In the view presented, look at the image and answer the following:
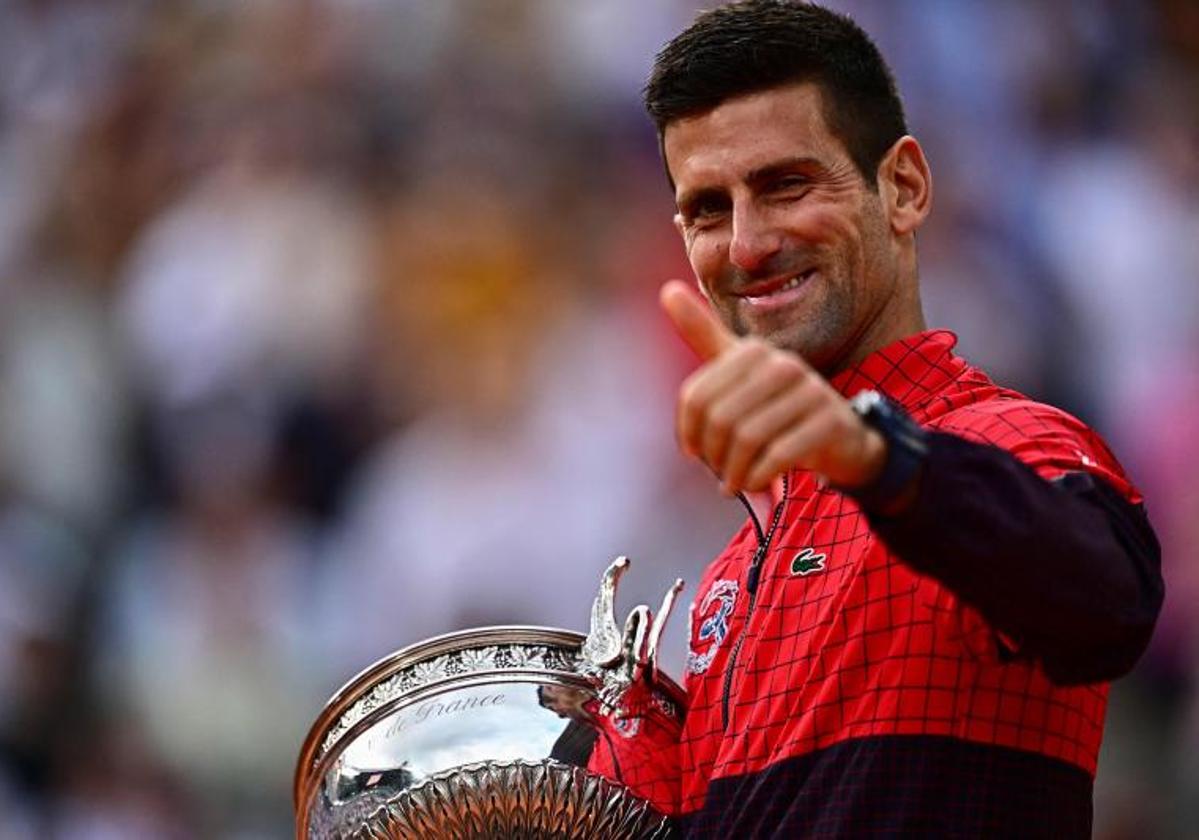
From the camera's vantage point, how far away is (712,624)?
271cm

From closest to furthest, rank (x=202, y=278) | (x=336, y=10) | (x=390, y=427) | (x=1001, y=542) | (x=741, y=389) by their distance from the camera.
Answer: (x=741, y=389), (x=1001, y=542), (x=390, y=427), (x=202, y=278), (x=336, y=10)

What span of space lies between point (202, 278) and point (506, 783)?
4485mm

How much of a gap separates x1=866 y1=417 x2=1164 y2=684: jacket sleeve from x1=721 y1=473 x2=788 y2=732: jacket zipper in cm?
56

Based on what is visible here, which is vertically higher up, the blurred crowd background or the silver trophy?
the blurred crowd background

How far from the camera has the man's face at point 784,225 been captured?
8.61 feet

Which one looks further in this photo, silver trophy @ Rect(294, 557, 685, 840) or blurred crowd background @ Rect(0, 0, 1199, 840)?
blurred crowd background @ Rect(0, 0, 1199, 840)

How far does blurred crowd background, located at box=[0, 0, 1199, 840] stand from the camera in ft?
19.5

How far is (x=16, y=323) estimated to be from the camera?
7062mm

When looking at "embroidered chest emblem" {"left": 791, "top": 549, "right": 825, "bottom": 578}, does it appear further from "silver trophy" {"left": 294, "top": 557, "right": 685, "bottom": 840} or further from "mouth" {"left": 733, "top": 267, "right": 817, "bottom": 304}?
"mouth" {"left": 733, "top": 267, "right": 817, "bottom": 304}

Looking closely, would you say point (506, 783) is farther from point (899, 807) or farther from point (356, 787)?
point (899, 807)

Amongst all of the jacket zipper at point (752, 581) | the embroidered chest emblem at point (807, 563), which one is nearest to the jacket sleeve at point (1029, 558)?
the embroidered chest emblem at point (807, 563)

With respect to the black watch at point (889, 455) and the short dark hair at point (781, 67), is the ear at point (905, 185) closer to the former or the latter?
the short dark hair at point (781, 67)

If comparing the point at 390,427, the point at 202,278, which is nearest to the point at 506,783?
the point at 390,427

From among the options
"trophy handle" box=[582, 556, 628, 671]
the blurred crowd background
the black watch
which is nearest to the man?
the black watch
